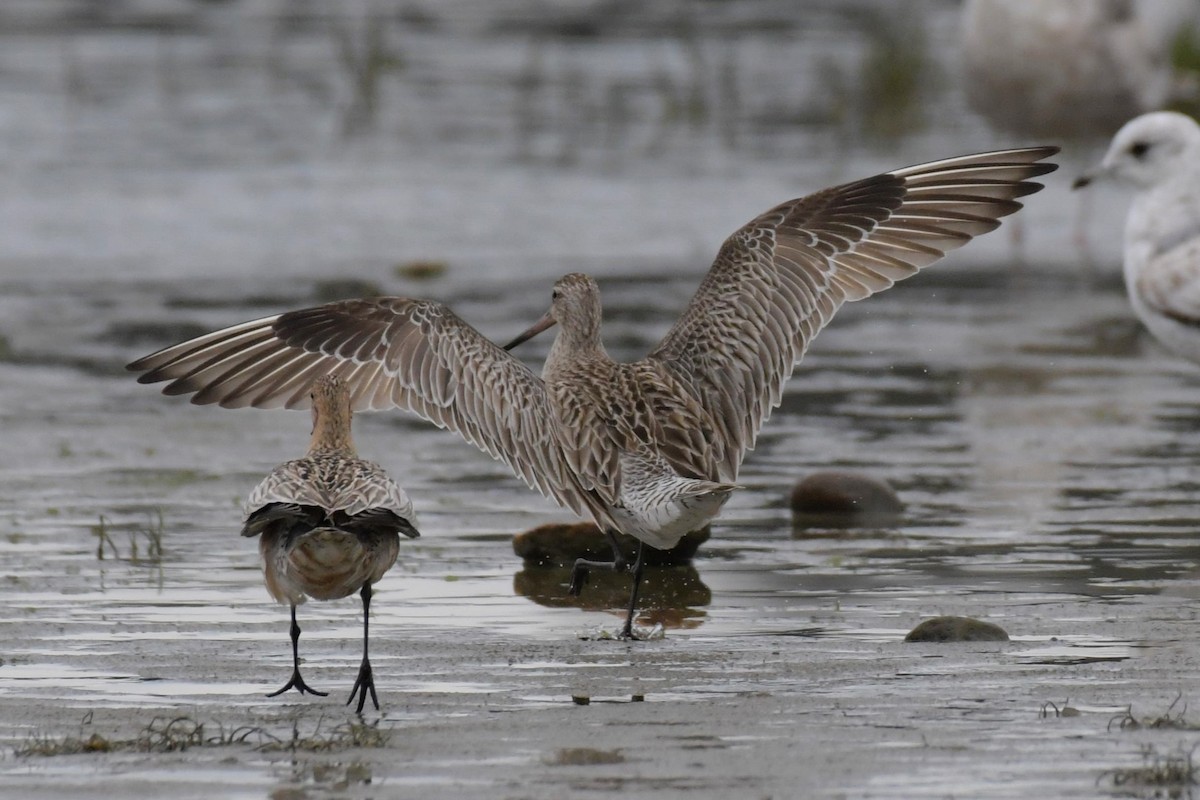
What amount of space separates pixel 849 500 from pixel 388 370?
208 cm

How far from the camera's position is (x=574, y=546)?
845cm

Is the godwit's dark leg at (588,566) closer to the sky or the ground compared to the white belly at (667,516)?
closer to the ground

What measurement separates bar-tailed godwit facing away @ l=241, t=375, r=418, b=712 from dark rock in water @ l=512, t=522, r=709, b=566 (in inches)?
70.7

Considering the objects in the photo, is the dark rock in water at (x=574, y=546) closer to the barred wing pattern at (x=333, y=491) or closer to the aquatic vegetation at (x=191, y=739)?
the barred wing pattern at (x=333, y=491)

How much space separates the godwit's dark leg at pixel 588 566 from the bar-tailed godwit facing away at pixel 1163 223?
3.70 m

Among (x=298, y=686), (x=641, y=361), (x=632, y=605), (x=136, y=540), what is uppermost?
(x=641, y=361)

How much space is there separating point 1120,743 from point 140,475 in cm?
571

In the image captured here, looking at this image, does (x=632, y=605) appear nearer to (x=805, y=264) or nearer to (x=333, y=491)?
(x=333, y=491)

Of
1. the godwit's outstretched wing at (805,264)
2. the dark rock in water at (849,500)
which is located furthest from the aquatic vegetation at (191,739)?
the dark rock in water at (849,500)

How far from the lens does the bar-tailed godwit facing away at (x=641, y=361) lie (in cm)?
770

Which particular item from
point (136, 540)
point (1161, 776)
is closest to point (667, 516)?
point (1161, 776)

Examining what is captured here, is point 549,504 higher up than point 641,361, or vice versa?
point 641,361

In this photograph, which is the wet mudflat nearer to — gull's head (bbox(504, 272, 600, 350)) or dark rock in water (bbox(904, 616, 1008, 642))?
dark rock in water (bbox(904, 616, 1008, 642))

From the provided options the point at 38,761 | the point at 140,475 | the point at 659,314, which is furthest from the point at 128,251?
the point at 38,761
